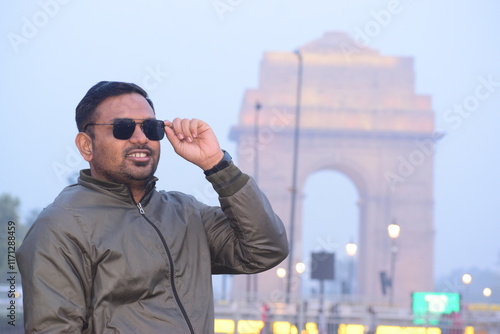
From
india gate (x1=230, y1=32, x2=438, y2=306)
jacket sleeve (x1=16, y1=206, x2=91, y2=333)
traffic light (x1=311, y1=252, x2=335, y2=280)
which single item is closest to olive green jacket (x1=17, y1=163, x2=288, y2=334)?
jacket sleeve (x1=16, y1=206, x2=91, y2=333)

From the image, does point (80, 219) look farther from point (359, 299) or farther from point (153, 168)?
point (359, 299)

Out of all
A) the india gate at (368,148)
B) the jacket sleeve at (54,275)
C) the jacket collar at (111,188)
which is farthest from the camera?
the india gate at (368,148)

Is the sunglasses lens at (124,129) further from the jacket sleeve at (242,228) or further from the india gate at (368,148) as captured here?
the india gate at (368,148)

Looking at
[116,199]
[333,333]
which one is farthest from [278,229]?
[333,333]

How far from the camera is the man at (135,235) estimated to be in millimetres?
2783

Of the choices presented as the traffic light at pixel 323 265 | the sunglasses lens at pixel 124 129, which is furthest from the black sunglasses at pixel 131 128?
the traffic light at pixel 323 265

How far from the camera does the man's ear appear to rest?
10.3 feet

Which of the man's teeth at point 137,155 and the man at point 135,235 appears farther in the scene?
the man's teeth at point 137,155

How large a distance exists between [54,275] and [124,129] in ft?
1.68

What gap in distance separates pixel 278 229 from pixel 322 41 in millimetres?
61605

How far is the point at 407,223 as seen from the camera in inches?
2255

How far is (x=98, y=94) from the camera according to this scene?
10.2ft

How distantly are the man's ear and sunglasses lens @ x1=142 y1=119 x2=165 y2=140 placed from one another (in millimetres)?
214

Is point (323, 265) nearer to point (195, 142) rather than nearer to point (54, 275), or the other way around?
point (195, 142)
